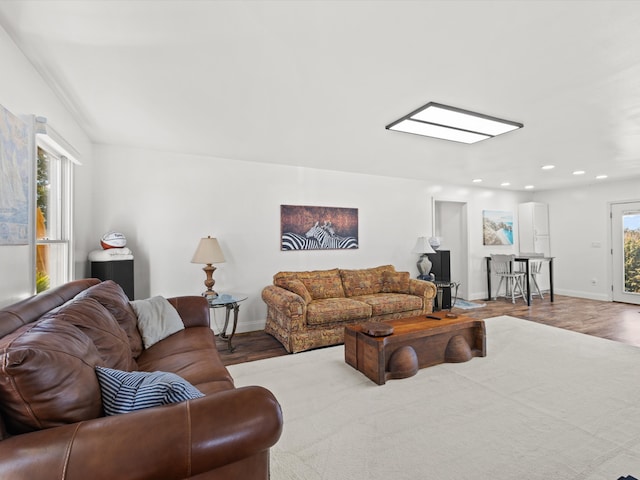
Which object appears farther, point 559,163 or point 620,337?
point 559,163

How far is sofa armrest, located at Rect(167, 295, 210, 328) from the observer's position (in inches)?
106

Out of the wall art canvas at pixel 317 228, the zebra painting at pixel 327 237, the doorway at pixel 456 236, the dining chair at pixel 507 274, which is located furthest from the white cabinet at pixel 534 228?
the zebra painting at pixel 327 237

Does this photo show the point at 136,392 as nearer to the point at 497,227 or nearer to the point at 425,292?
the point at 425,292

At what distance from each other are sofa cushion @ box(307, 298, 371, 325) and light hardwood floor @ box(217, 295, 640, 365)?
1.75ft

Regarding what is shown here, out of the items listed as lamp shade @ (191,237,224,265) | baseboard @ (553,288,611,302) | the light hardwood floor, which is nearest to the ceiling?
lamp shade @ (191,237,224,265)

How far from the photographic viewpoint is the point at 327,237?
193 inches

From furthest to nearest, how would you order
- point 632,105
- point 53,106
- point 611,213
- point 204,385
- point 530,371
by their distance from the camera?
point 611,213, point 530,371, point 632,105, point 53,106, point 204,385

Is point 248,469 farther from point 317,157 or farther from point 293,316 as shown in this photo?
point 317,157

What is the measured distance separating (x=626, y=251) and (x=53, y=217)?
892 centimetres

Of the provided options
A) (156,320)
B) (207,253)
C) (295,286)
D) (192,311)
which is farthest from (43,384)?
(295,286)

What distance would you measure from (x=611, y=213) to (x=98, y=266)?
8717 millimetres

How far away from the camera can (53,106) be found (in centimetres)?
237


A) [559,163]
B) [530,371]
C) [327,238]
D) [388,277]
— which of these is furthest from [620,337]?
[327,238]

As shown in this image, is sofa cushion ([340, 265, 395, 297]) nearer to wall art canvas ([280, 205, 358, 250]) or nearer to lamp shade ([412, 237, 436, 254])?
wall art canvas ([280, 205, 358, 250])
